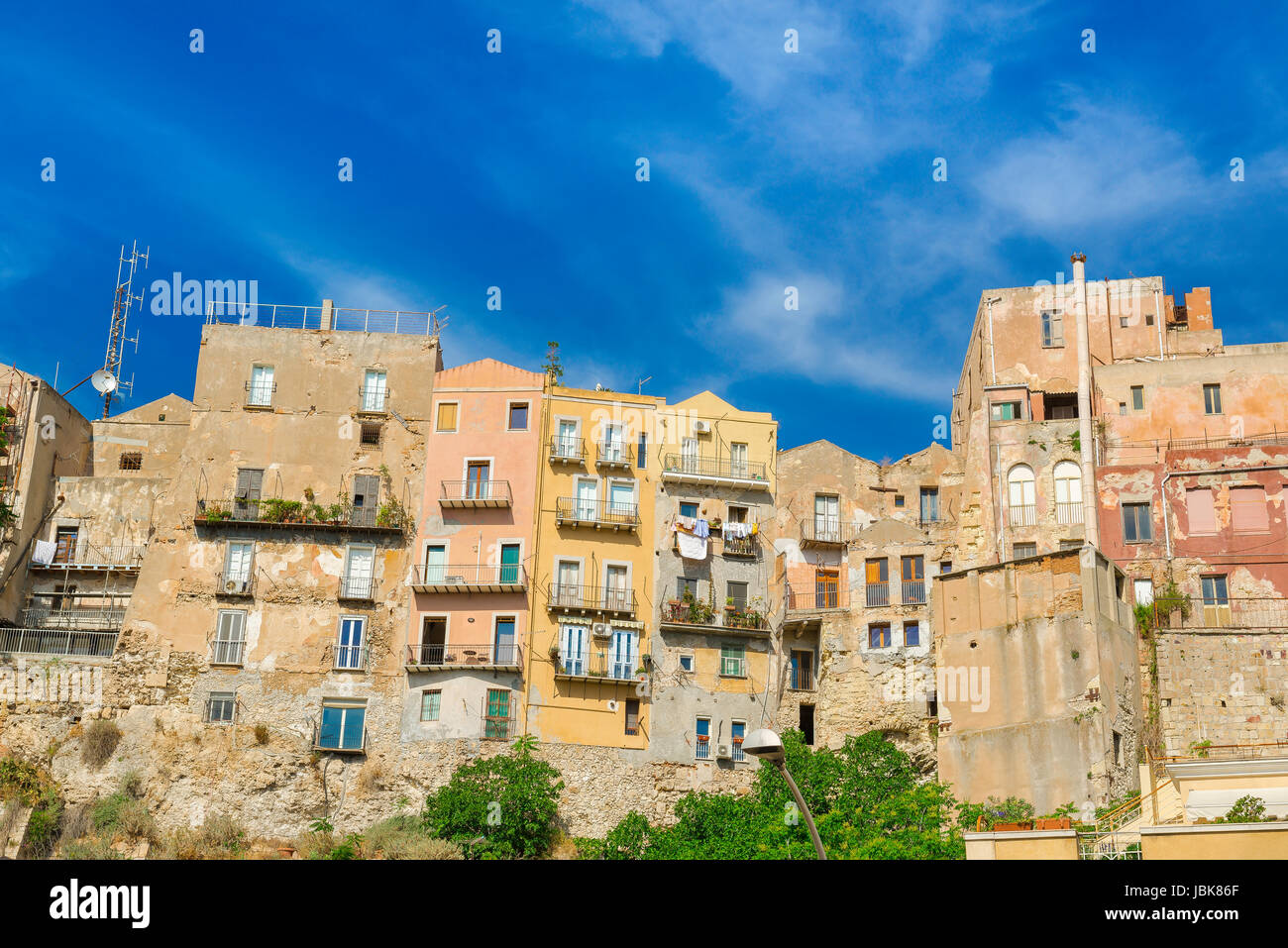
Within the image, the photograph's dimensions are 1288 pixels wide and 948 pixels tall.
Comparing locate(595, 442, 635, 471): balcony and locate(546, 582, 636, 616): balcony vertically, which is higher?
locate(595, 442, 635, 471): balcony

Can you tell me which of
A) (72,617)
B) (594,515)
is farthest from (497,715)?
(72,617)

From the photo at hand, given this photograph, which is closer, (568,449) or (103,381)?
(568,449)

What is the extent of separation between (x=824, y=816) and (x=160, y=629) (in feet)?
81.6

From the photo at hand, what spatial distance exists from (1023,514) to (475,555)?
20.8 m

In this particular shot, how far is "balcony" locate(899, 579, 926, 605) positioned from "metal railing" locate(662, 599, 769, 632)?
5.46m

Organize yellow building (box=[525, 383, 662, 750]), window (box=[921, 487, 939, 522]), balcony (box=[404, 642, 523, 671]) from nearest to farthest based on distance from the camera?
balcony (box=[404, 642, 523, 671]), yellow building (box=[525, 383, 662, 750]), window (box=[921, 487, 939, 522])

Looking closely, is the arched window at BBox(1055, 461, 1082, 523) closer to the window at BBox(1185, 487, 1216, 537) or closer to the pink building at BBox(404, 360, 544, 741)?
the window at BBox(1185, 487, 1216, 537)

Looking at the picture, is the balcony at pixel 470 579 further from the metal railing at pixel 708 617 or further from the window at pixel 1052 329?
the window at pixel 1052 329

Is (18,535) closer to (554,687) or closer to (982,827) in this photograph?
(554,687)

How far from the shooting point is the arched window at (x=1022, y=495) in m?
54.5

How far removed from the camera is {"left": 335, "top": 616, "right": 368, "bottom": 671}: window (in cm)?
5162

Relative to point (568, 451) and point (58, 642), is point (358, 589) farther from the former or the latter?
point (58, 642)

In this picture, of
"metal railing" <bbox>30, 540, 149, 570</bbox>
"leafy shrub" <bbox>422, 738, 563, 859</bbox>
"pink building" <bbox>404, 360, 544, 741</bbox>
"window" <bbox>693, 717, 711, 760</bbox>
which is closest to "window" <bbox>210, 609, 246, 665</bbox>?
"metal railing" <bbox>30, 540, 149, 570</bbox>

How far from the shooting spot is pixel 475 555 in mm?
53469
